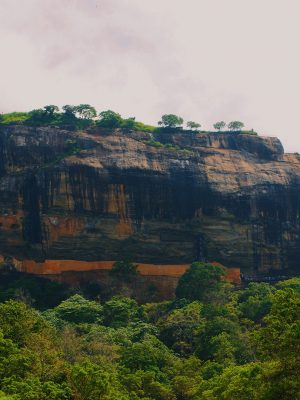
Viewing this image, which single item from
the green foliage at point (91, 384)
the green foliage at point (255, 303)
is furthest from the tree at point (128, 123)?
the green foliage at point (91, 384)

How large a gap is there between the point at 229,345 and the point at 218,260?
16791 millimetres

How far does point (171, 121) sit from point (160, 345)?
19.8 m

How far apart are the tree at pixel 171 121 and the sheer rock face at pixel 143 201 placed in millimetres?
996

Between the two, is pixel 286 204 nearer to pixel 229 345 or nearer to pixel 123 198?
pixel 123 198

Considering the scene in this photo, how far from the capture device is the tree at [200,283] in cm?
3419

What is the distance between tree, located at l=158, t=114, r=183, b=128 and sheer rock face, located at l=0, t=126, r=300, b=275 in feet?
3.27

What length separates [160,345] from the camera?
1030 inches

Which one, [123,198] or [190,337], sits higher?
[123,198]

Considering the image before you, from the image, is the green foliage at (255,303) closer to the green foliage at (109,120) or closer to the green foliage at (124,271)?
the green foliage at (124,271)

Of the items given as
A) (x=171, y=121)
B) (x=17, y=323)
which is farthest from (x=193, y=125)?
(x=17, y=323)

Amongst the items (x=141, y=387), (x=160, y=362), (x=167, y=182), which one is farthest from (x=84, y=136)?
(x=141, y=387)

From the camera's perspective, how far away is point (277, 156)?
141ft

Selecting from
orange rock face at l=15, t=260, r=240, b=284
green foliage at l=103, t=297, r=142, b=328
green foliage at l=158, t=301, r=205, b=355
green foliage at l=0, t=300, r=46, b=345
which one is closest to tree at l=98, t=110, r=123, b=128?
orange rock face at l=15, t=260, r=240, b=284

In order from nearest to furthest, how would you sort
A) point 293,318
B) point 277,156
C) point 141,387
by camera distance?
point 293,318
point 141,387
point 277,156
